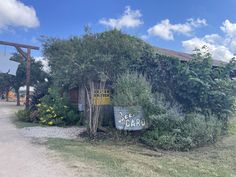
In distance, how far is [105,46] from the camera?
768 centimetres

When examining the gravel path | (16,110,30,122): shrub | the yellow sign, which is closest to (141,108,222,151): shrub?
the yellow sign

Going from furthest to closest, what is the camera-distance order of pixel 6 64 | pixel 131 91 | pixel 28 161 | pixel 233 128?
pixel 6 64, pixel 233 128, pixel 131 91, pixel 28 161

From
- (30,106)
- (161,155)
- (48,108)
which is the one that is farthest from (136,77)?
(30,106)

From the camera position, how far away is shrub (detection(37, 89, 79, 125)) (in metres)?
11.1

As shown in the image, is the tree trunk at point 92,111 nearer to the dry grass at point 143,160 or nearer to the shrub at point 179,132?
the dry grass at point 143,160

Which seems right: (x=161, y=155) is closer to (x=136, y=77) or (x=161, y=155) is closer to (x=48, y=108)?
(x=136, y=77)

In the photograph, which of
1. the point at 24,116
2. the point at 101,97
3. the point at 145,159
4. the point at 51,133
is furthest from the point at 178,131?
the point at 24,116

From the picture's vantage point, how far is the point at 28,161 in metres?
5.43

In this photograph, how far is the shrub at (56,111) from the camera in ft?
36.3

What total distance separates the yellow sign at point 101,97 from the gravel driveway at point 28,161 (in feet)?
7.91

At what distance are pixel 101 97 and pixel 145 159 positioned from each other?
3186mm

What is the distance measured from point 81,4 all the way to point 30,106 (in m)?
5.84

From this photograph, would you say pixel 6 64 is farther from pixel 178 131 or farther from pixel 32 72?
pixel 32 72

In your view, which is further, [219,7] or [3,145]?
[219,7]
